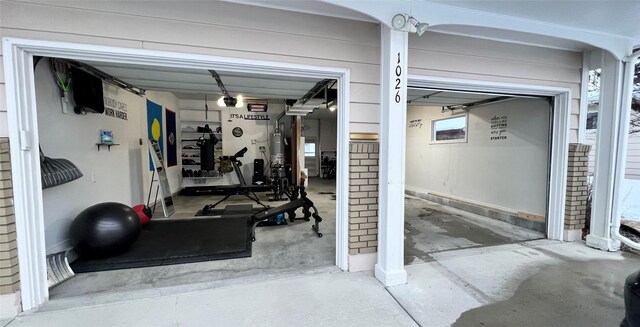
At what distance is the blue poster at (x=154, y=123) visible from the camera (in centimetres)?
577

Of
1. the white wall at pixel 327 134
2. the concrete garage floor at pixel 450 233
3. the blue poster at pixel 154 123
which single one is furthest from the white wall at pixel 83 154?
the white wall at pixel 327 134

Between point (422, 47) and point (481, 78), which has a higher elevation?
point (422, 47)

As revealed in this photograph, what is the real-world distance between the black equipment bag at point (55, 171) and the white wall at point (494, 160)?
6.48m

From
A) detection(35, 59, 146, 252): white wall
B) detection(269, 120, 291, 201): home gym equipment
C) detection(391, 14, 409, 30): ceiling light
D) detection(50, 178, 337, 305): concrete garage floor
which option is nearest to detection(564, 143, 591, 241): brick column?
detection(391, 14, 409, 30): ceiling light

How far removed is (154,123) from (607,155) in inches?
316

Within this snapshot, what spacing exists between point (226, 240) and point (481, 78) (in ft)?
13.1

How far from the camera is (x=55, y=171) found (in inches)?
111

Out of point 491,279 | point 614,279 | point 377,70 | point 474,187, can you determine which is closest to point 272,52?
point 377,70

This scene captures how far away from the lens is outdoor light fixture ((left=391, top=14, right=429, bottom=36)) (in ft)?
7.41

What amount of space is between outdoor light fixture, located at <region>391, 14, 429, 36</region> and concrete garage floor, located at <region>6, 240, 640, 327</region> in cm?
238

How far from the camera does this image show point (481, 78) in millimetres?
3176

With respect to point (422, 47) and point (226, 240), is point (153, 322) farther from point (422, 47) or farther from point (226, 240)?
point (422, 47)

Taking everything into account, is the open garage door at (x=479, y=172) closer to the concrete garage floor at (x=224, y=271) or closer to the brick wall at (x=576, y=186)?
the brick wall at (x=576, y=186)

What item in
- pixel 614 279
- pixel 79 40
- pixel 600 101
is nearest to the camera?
pixel 79 40
